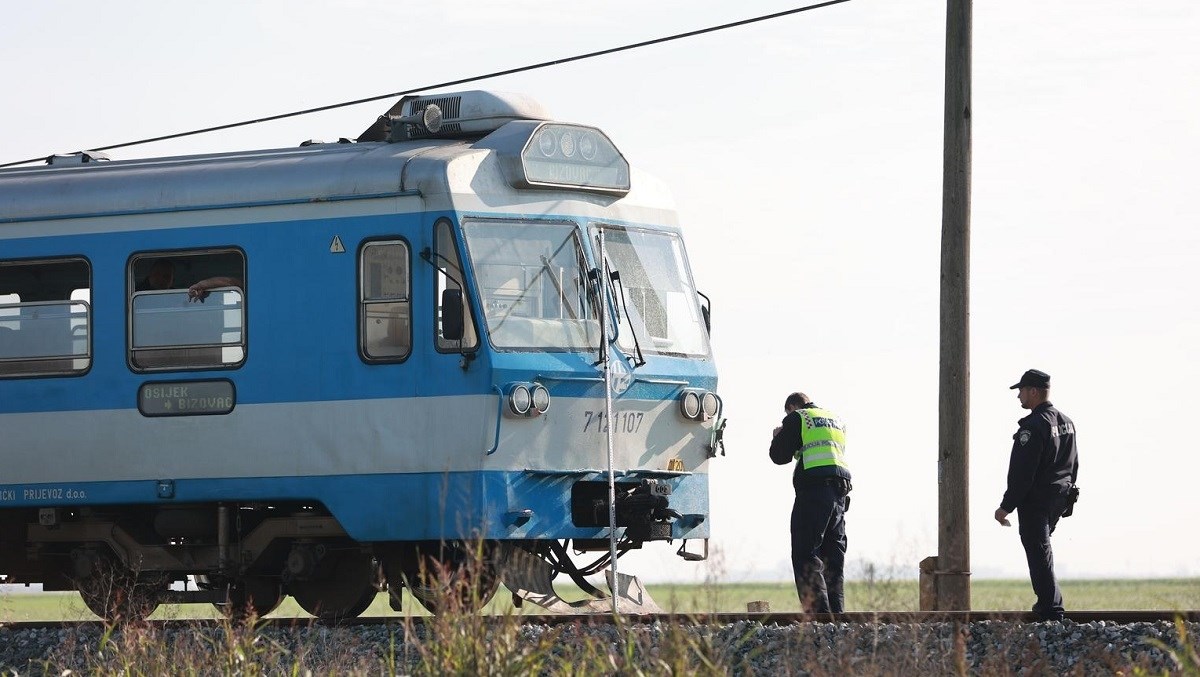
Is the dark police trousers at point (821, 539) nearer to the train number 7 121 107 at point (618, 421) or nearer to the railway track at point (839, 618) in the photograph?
the railway track at point (839, 618)

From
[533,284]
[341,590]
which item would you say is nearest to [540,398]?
[533,284]

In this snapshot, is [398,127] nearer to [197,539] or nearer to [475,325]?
[475,325]

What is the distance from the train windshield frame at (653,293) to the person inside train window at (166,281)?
281cm

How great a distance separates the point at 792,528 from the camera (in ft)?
43.3

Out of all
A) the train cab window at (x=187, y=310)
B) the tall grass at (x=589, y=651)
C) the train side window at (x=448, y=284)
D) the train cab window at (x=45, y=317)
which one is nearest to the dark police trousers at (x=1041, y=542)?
the tall grass at (x=589, y=651)

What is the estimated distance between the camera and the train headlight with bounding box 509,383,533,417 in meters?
11.8

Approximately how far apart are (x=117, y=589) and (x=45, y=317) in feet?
6.90

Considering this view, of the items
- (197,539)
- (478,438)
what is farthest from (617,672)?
(197,539)

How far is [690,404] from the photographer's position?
12.9 m

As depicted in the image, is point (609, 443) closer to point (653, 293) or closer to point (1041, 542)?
point (653, 293)

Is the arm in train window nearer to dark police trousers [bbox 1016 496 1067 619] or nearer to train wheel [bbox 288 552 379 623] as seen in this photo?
train wheel [bbox 288 552 379 623]

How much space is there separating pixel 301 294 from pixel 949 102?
531 cm

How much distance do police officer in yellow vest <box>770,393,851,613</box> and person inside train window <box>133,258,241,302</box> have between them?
4332 millimetres

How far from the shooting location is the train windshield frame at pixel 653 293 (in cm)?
1268
